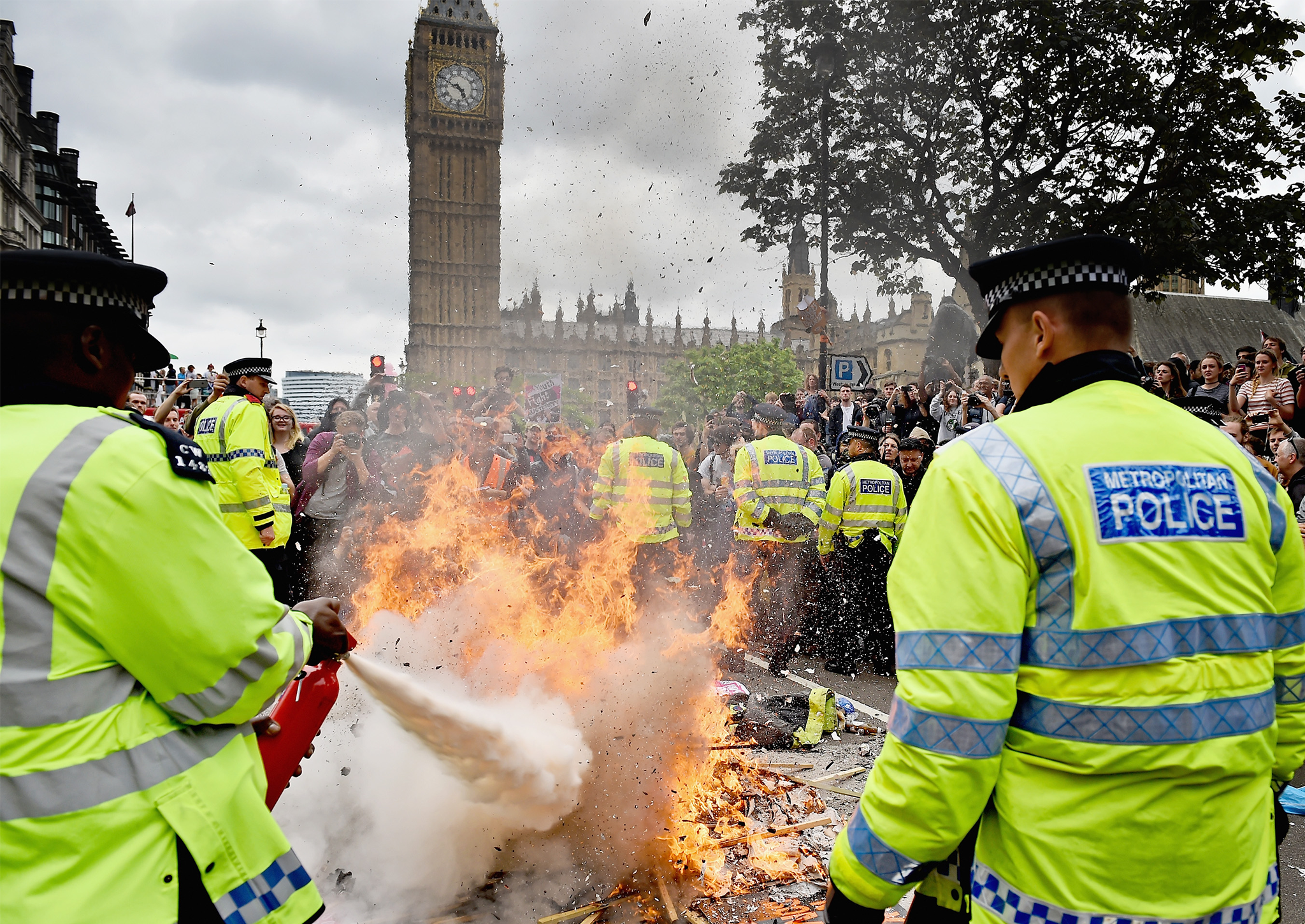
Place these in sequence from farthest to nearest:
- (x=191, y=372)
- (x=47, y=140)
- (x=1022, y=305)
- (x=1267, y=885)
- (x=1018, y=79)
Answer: (x=47, y=140) → (x=191, y=372) → (x=1018, y=79) → (x=1022, y=305) → (x=1267, y=885)

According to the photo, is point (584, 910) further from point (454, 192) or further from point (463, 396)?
point (454, 192)

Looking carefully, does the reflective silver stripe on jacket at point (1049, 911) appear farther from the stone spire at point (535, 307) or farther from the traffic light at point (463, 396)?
the stone spire at point (535, 307)

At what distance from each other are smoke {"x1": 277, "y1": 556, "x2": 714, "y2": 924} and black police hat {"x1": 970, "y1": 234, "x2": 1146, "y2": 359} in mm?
2407

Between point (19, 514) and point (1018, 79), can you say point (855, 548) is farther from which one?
point (1018, 79)

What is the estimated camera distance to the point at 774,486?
788 cm

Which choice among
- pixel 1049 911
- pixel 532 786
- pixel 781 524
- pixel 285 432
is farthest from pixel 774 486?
pixel 1049 911

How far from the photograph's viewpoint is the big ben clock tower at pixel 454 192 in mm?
80000

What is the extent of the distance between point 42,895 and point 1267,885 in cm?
253

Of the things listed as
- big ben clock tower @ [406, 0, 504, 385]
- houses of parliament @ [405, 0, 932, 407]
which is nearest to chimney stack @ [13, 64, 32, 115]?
houses of parliament @ [405, 0, 932, 407]

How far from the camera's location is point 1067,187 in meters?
15.1

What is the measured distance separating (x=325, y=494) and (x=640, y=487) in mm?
3259

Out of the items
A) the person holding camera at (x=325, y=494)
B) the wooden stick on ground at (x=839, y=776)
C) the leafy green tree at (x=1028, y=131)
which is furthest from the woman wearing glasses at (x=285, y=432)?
the leafy green tree at (x=1028, y=131)

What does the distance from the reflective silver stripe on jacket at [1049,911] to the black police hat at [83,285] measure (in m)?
2.25

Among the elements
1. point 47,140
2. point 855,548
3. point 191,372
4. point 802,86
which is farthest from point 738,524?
point 47,140
